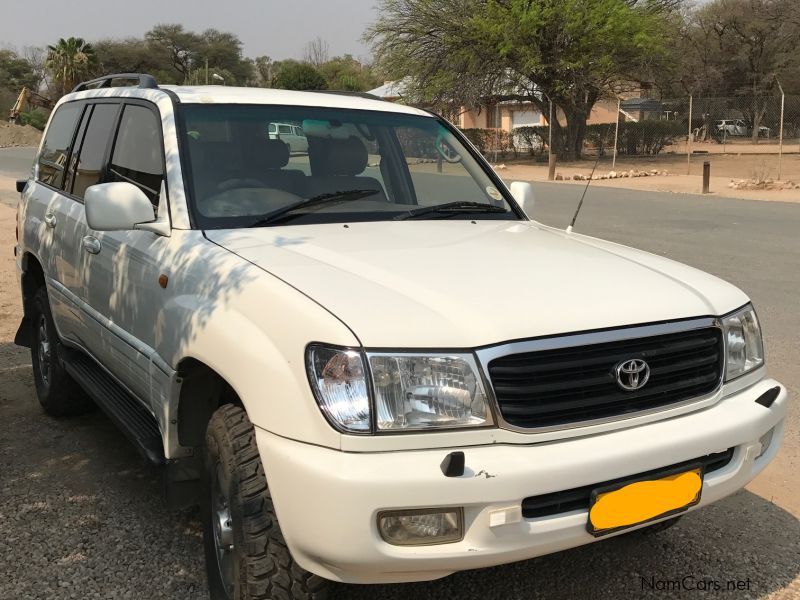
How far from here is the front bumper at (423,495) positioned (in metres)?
2.06

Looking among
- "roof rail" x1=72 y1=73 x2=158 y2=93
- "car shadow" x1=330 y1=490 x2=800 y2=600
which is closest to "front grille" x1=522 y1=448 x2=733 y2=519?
"car shadow" x1=330 y1=490 x2=800 y2=600

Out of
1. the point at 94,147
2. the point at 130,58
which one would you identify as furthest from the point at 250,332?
the point at 130,58

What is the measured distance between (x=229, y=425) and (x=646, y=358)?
132cm

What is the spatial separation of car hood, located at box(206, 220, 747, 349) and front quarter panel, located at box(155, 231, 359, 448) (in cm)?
6

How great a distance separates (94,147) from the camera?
13.9 ft

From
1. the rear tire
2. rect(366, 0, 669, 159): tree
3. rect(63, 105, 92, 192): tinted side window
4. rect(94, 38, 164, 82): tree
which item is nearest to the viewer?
rect(63, 105, 92, 192): tinted side window

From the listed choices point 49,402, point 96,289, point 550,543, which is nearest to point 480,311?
point 550,543

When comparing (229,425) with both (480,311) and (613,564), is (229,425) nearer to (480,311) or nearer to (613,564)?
(480,311)

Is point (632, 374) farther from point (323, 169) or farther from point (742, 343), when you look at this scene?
point (323, 169)

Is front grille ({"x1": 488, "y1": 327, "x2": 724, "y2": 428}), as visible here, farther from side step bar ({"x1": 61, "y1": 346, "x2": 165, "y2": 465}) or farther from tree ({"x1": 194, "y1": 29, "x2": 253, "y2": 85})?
tree ({"x1": 194, "y1": 29, "x2": 253, "y2": 85})

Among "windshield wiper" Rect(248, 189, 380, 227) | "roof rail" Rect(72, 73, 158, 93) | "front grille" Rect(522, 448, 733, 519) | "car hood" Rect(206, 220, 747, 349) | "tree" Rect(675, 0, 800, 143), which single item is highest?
"tree" Rect(675, 0, 800, 143)

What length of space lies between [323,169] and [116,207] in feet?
3.28

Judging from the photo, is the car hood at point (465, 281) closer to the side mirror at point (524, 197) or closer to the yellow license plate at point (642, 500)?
the yellow license plate at point (642, 500)

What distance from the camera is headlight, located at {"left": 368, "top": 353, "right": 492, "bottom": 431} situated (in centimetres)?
215
